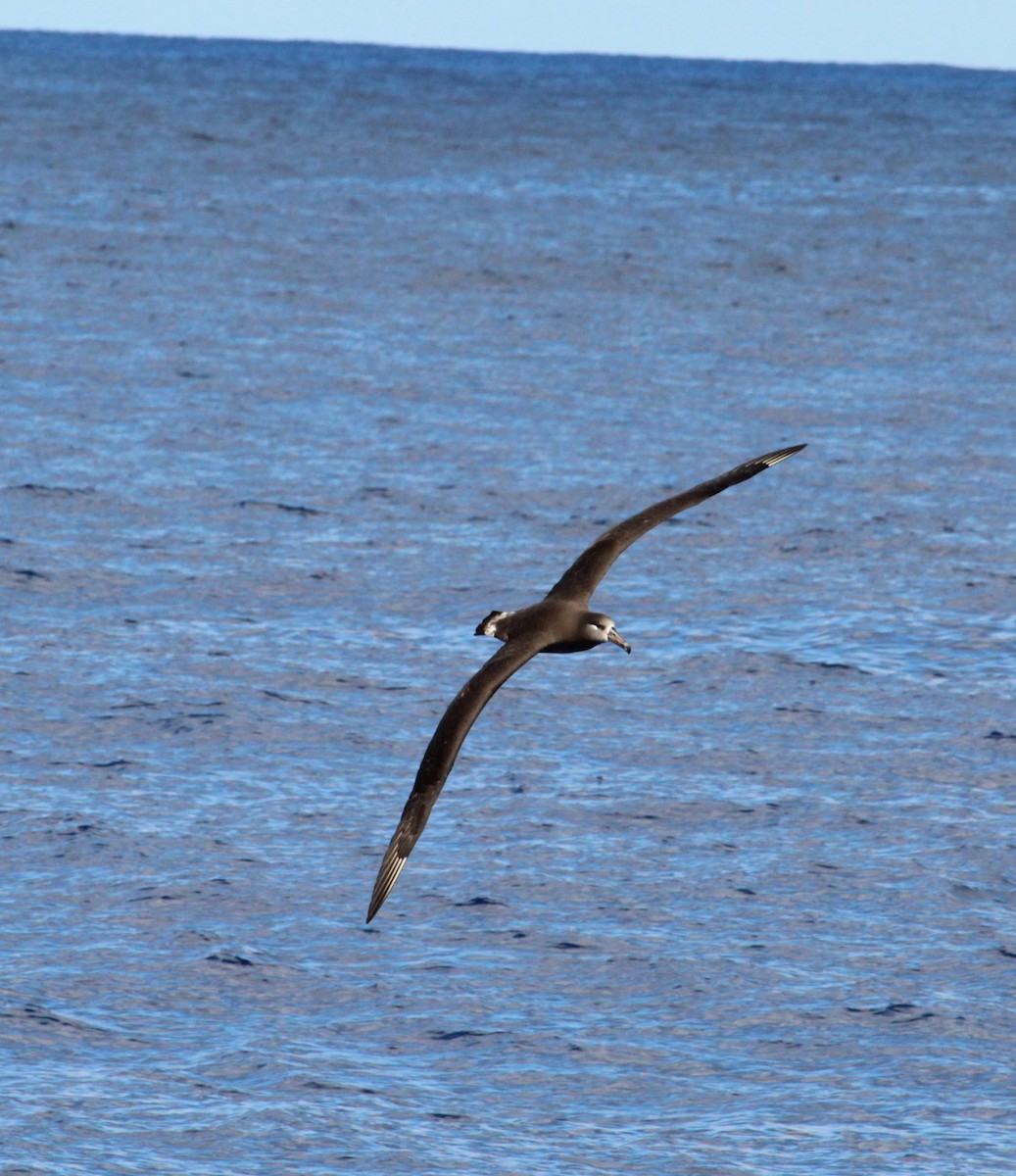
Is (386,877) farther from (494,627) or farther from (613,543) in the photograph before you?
(613,543)

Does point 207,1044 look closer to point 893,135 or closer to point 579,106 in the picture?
point 893,135

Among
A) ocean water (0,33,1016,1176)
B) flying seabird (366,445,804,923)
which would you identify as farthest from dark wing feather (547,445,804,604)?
ocean water (0,33,1016,1176)

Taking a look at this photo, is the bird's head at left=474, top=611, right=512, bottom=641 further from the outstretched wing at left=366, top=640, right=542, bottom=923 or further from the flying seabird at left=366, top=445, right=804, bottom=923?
the outstretched wing at left=366, top=640, right=542, bottom=923

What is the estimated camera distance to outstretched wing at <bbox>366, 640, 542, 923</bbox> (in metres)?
12.4

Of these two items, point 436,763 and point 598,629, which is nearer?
point 436,763

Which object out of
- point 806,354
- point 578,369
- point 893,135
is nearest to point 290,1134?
point 578,369

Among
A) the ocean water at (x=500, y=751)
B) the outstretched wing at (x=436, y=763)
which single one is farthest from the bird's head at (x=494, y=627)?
the ocean water at (x=500, y=751)

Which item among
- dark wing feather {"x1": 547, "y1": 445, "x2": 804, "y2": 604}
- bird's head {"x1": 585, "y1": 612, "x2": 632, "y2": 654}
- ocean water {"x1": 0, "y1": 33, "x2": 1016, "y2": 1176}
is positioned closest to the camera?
bird's head {"x1": 585, "y1": 612, "x2": 632, "y2": 654}

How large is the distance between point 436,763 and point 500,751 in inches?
411

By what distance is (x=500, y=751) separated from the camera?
901 inches

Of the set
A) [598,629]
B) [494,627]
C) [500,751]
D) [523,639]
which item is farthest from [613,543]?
[500,751]

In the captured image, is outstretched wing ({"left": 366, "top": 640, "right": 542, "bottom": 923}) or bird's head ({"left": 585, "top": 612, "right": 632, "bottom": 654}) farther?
bird's head ({"left": 585, "top": 612, "right": 632, "bottom": 654})

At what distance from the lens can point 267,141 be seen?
4641 inches

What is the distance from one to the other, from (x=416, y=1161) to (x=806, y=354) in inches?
1366
